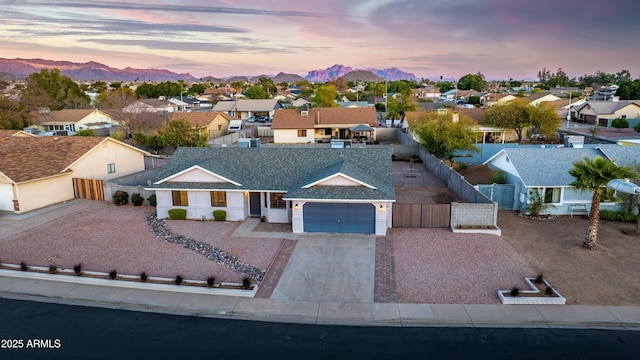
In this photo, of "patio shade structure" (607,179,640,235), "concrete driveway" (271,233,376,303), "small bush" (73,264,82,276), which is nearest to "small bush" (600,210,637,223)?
"patio shade structure" (607,179,640,235)

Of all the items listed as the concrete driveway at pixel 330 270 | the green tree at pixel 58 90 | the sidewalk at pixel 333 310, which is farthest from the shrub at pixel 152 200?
the green tree at pixel 58 90

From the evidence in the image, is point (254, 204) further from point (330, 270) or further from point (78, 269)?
point (78, 269)

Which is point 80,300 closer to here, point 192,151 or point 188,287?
point 188,287

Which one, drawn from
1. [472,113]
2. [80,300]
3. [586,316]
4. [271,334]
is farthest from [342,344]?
[472,113]

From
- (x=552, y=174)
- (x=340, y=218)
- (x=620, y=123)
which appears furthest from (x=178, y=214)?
(x=620, y=123)

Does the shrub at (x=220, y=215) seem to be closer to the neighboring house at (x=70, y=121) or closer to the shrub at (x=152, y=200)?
the shrub at (x=152, y=200)
